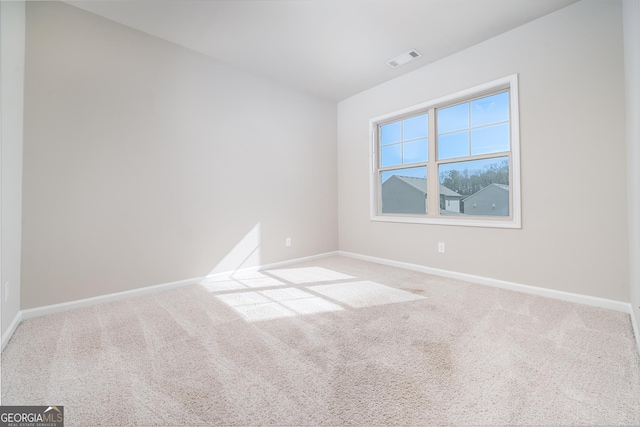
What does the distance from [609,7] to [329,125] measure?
330 centimetres

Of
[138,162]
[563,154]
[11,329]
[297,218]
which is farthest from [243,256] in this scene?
[563,154]

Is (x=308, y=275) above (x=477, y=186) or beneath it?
beneath

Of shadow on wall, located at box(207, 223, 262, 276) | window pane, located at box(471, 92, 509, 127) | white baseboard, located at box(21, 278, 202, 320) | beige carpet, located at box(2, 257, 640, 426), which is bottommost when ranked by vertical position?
beige carpet, located at box(2, 257, 640, 426)

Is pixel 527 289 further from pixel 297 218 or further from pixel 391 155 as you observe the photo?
pixel 297 218

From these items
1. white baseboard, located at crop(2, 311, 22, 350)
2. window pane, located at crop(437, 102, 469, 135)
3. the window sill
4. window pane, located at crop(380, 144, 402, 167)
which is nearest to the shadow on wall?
white baseboard, located at crop(2, 311, 22, 350)

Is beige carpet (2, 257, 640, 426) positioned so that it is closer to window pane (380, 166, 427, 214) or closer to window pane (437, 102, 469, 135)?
window pane (380, 166, 427, 214)

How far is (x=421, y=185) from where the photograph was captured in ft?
12.4

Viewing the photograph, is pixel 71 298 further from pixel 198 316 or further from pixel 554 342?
pixel 554 342

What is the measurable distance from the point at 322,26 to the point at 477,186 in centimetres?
248

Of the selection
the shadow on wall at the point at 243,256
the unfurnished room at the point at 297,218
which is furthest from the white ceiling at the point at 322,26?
the shadow on wall at the point at 243,256

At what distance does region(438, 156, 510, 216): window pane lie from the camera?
3.03m

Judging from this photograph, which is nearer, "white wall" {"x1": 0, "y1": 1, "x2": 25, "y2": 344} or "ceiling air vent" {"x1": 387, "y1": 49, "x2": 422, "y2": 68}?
"white wall" {"x1": 0, "y1": 1, "x2": 25, "y2": 344}

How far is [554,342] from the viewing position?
1.77m

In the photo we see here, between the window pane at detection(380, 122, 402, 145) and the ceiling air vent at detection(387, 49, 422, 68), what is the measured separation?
831mm
